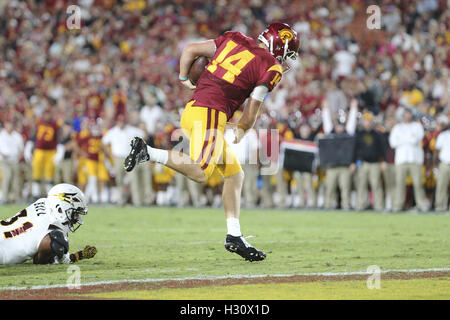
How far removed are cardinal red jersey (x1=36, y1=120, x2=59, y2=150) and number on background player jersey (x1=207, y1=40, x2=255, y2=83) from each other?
1069cm

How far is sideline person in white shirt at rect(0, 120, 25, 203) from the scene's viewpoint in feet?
57.4

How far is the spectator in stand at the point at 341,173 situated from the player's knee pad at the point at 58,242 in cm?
951

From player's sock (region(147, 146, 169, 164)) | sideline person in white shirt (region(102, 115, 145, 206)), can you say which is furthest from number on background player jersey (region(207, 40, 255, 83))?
sideline person in white shirt (region(102, 115, 145, 206))

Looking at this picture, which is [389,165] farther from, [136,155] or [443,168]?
[136,155]

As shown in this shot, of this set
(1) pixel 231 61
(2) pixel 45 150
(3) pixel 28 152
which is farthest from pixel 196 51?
(3) pixel 28 152

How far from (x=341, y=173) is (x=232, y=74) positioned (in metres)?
8.73

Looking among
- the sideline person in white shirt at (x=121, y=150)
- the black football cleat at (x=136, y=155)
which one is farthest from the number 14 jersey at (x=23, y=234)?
the sideline person in white shirt at (x=121, y=150)

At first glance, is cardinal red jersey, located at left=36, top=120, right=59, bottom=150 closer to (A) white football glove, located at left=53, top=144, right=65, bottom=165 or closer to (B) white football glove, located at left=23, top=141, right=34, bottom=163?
(A) white football glove, located at left=53, top=144, right=65, bottom=165

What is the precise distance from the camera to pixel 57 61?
74.4ft

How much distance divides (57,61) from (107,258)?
51.5 feet

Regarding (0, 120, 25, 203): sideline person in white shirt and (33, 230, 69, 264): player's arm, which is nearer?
(33, 230, 69, 264): player's arm

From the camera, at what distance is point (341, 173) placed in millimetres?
15812

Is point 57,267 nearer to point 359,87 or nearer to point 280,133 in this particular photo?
point 280,133
